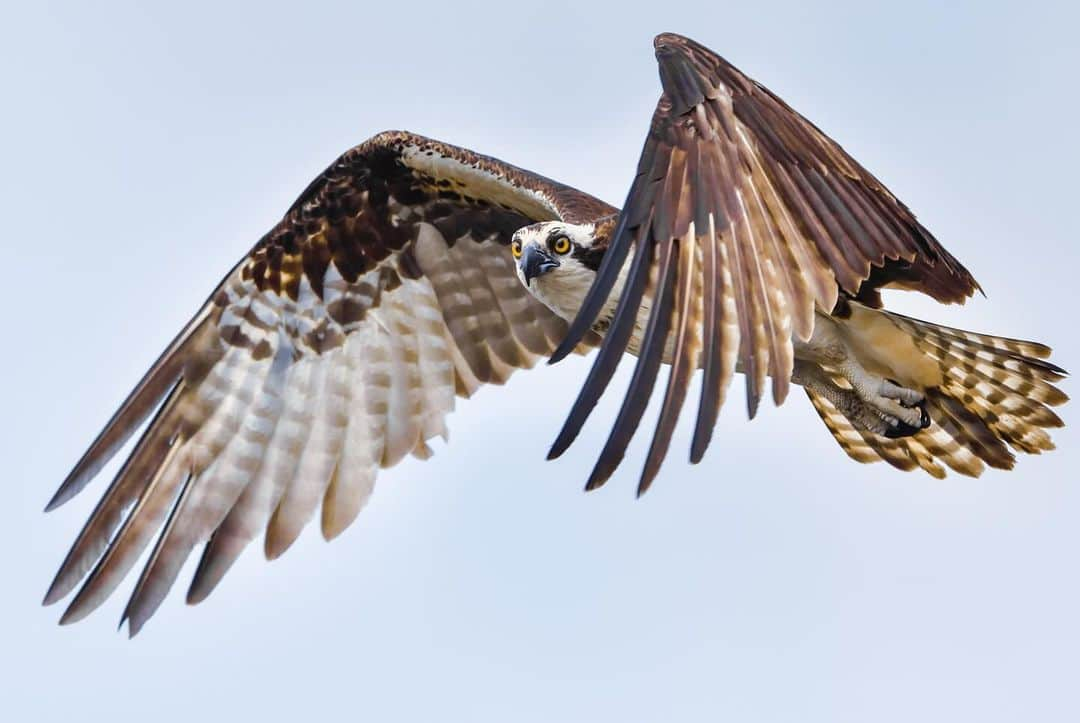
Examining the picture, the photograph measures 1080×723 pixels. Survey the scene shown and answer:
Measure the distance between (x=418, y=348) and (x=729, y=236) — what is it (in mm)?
3236

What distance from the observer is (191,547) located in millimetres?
9055

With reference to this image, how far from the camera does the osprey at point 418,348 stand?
8.03m

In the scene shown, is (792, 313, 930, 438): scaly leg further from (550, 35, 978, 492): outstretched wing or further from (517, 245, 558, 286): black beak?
(550, 35, 978, 492): outstretched wing

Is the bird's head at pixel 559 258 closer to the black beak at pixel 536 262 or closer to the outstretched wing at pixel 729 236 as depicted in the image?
the black beak at pixel 536 262

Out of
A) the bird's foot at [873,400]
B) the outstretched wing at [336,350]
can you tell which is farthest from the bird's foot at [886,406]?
the outstretched wing at [336,350]

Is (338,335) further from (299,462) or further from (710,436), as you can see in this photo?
(710,436)

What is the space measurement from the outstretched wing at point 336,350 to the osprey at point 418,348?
0.01m

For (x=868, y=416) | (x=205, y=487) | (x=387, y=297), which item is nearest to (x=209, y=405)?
(x=205, y=487)

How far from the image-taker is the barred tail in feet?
30.3

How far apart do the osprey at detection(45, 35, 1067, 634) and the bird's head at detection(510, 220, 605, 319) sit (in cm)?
1

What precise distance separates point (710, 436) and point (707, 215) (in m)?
1.20

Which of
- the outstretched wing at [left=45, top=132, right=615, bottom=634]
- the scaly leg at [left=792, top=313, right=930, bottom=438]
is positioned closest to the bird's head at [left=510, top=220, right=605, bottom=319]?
the outstretched wing at [left=45, top=132, right=615, bottom=634]

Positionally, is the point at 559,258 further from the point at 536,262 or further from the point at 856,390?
the point at 856,390

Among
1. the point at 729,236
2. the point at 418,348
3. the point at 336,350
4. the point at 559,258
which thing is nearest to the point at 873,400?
the point at 559,258
